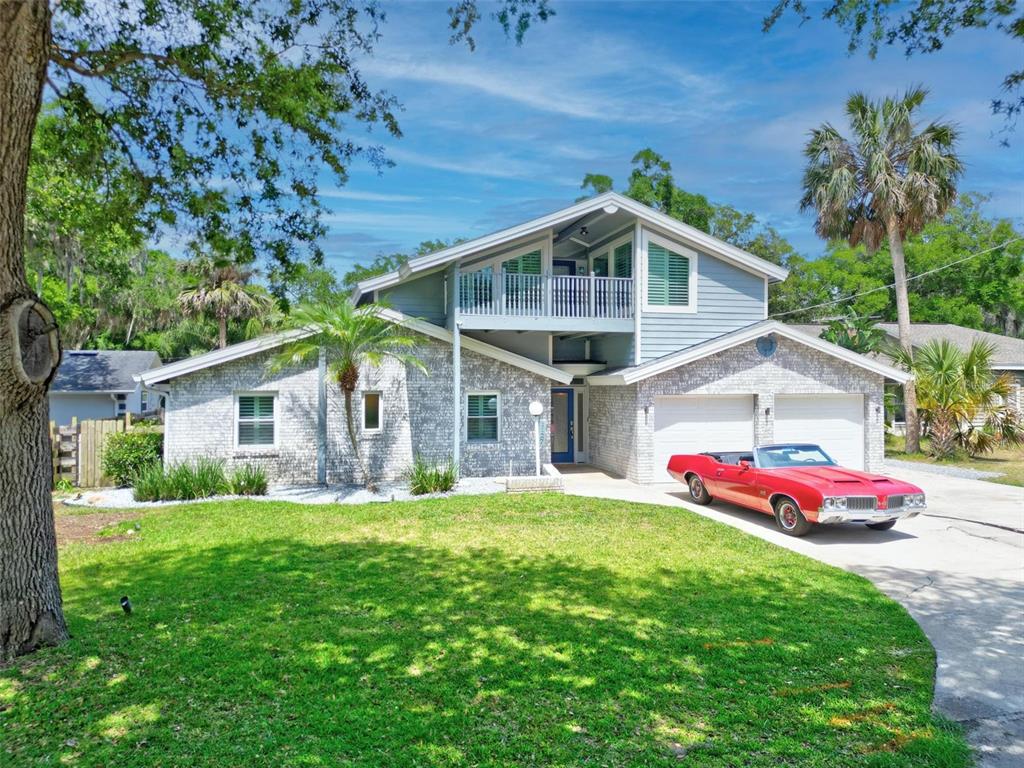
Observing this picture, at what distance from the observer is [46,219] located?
1616cm

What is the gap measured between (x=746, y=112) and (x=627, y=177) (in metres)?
22.9

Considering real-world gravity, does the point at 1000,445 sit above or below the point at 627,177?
below

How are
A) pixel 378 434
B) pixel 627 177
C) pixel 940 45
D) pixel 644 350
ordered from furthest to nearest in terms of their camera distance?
pixel 627 177, pixel 644 350, pixel 378 434, pixel 940 45

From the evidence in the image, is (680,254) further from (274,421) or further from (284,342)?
(274,421)

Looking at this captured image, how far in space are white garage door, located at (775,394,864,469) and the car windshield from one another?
538cm

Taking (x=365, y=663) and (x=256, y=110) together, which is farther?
(x=256, y=110)

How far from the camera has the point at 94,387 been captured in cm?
2373

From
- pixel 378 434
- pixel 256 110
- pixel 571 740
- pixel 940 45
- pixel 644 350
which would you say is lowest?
pixel 571 740

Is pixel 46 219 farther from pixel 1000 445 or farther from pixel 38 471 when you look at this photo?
pixel 1000 445

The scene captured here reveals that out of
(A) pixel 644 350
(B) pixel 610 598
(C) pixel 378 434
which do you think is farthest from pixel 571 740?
(A) pixel 644 350

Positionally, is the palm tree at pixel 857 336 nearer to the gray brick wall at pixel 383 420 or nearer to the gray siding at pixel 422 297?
the gray brick wall at pixel 383 420

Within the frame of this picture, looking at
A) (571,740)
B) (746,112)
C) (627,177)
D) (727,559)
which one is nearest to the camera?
(571,740)

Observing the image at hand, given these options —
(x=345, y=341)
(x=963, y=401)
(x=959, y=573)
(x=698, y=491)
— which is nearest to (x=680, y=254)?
(x=698, y=491)

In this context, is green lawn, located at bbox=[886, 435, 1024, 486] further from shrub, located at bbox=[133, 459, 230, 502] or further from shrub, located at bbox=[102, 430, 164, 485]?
shrub, located at bbox=[102, 430, 164, 485]
